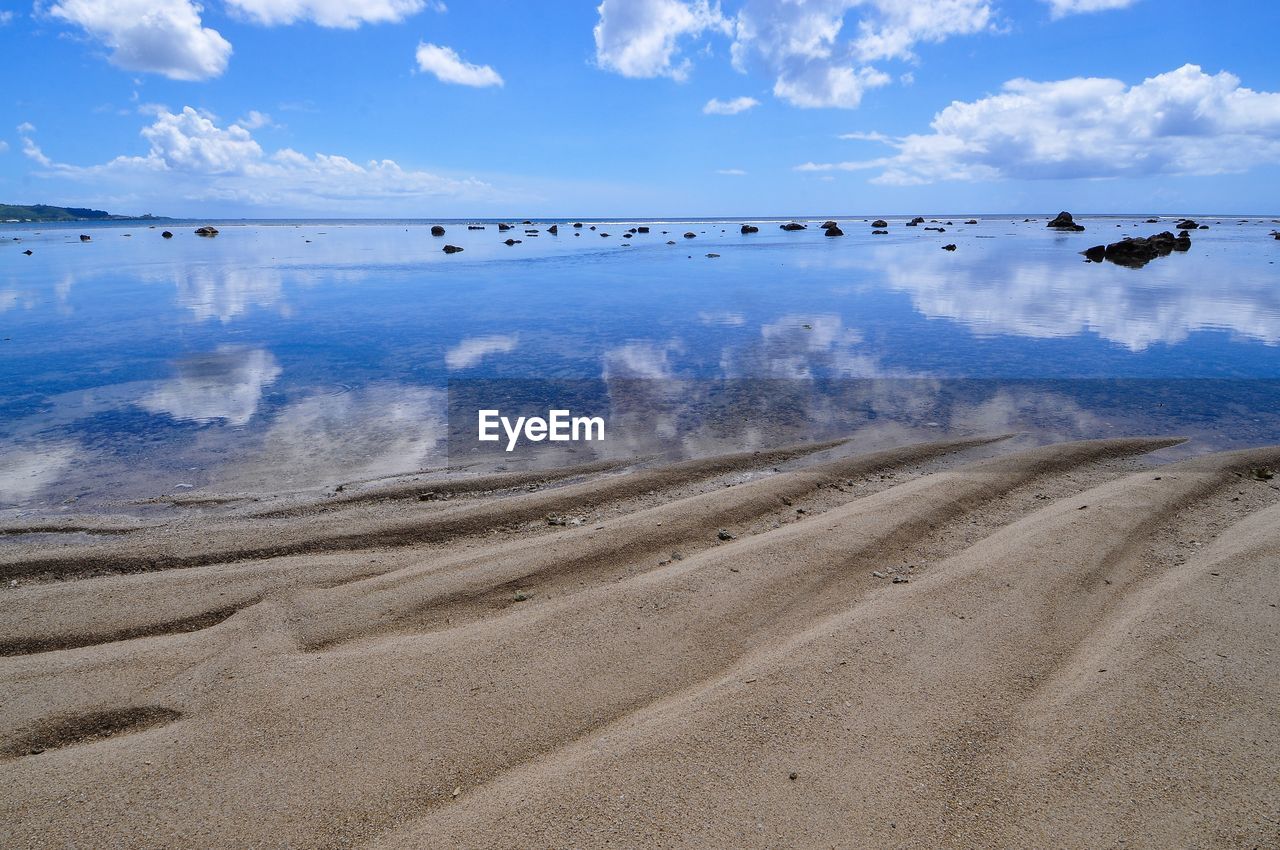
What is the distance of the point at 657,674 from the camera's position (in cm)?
556

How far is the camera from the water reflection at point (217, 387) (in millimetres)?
14148

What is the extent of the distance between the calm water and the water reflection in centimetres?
11

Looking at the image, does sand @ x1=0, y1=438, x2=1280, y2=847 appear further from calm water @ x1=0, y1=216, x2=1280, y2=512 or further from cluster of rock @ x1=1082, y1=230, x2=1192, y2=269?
cluster of rock @ x1=1082, y1=230, x2=1192, y2=269

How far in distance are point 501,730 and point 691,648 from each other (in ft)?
5.79
